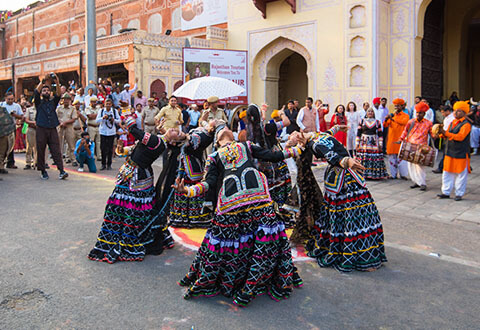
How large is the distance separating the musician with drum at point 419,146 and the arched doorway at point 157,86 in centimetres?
1041

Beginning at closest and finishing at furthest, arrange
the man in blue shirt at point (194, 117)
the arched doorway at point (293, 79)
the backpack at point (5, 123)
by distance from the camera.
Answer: the backpack at point (5, 123), the man in blue shirt at point (194, 117), the arched doorway at point (293, 79)

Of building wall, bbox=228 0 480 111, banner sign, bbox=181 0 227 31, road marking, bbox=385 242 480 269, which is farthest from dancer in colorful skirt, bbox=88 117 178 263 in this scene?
banner sign, bbox=181 0 227 31

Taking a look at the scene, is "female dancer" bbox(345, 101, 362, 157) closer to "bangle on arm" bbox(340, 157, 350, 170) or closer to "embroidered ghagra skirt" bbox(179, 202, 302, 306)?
"bangle on arm" bbox(340, 157, 350, 170)

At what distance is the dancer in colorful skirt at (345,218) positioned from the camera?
412 centimetres

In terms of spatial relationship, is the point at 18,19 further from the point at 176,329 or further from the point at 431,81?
the point at 176,329

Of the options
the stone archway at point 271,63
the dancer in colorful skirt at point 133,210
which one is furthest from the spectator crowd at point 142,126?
the stone archway at point 271,63

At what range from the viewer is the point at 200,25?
20203mm

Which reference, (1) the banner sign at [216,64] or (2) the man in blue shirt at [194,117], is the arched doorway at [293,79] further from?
(2) the man in blue shirt at [194,117]

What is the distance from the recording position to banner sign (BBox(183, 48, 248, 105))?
563 inches

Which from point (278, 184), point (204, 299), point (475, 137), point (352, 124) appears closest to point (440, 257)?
point (278, 184)

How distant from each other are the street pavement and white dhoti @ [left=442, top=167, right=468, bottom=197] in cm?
157

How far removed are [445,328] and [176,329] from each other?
1.82 metres

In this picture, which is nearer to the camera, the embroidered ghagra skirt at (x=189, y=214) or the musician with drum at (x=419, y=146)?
the embroidered ghagra skirt at (x=189, y=214)

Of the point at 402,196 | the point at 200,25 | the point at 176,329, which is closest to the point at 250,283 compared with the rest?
the point at 176,329
